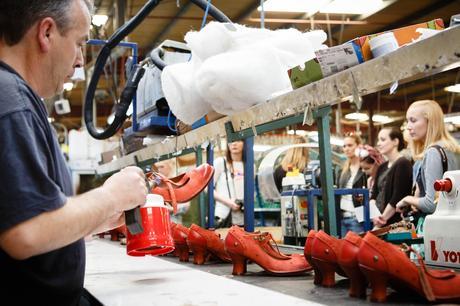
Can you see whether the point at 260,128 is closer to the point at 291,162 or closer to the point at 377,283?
the point at 377,283

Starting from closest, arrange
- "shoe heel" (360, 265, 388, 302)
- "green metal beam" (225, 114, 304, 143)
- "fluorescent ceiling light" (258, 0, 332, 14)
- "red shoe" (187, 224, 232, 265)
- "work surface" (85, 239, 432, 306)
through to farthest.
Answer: "shoe heel" (360, 265, 388, 302) → "work surface" (85, 239, 432, 306) → "green metal beam" (225, 114, 304, 143) → "red shoe" (187, 224, 232, 265) → "fluorescent ceiling light" (258, 0, 332, 14)

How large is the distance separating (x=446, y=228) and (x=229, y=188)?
113 inches

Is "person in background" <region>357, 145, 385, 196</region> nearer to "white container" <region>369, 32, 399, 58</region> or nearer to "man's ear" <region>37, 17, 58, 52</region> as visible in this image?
"white container" <region>369, 32, 399, 58</region>

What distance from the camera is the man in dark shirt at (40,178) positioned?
1.08 m

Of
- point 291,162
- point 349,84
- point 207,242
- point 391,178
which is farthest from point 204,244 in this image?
point 291,162

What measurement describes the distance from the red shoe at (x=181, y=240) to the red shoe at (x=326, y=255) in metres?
0.96

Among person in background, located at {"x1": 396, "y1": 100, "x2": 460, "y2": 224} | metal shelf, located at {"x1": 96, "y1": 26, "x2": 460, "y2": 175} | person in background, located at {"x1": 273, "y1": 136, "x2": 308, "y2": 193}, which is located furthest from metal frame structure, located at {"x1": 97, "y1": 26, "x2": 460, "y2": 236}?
person in background, located at {"x1": 273, "y1": 136, "x2": 308, "y2": 193}

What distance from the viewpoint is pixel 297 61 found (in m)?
2.15

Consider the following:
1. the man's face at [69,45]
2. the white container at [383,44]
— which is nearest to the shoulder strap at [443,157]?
the white container at [383,44]

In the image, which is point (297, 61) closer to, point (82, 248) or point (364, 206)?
point (82, 248)

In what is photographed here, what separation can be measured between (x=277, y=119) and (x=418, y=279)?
2.84 feet

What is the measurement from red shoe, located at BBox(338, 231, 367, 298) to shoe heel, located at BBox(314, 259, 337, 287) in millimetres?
142

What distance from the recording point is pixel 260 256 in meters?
1.90

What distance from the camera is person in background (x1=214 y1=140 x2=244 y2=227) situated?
448cm
